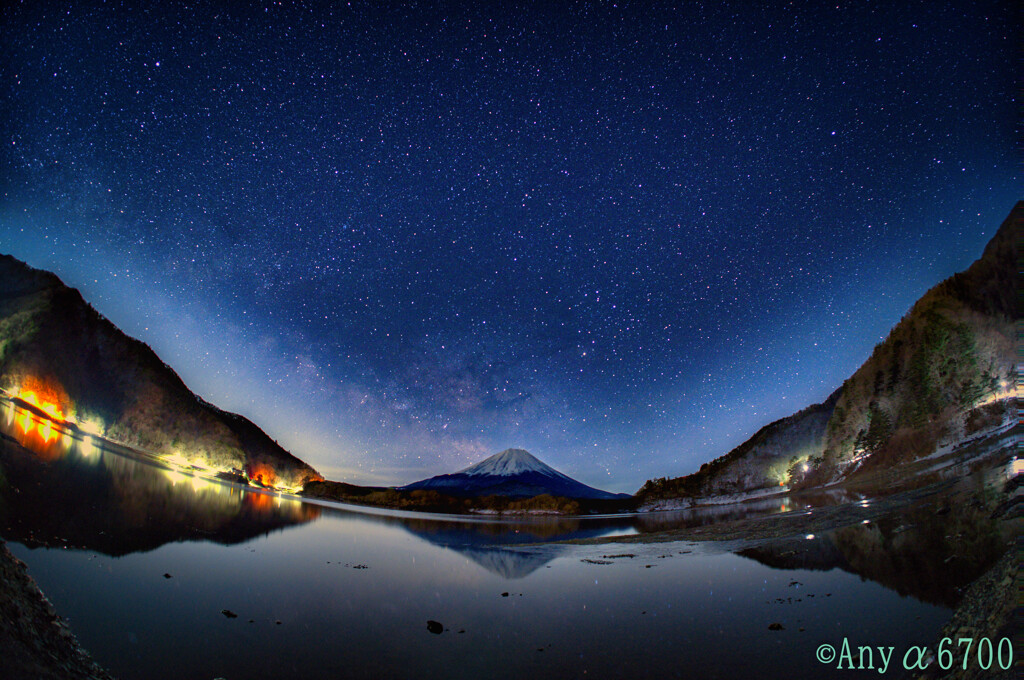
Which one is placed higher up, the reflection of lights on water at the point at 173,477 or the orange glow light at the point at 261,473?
the reflection of lights on water at the point at 173,477

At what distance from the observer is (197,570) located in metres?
9.60

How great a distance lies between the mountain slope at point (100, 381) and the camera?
24906 mm

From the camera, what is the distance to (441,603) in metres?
8.91

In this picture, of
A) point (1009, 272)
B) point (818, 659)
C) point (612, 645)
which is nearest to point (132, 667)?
point (612, 645)

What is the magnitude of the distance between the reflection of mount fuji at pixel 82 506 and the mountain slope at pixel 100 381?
23.6 feet

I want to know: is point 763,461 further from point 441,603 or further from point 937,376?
point 441,603

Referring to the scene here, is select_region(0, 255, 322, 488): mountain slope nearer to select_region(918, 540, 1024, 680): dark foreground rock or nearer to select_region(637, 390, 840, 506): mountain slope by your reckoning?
select_region(918, 540, 1024, 680): dark foreground rock

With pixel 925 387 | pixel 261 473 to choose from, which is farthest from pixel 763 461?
pixel 261 473

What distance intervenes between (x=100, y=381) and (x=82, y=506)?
50521 mm

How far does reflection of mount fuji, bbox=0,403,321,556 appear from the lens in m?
9.68

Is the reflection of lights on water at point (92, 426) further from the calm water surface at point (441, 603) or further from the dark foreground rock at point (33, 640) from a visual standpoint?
the dark foreground rock at point (33, 640)

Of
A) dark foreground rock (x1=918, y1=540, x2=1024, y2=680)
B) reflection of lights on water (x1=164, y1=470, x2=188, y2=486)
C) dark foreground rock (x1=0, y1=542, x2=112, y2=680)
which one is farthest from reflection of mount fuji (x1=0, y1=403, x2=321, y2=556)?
dark foreground rock (x1=918, y1=540, x2=1024, y2=680)

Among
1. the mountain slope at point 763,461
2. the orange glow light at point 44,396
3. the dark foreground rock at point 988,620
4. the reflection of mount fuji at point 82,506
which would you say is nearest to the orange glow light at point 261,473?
the orange glow light at point 44,396

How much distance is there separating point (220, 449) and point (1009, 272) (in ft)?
316
